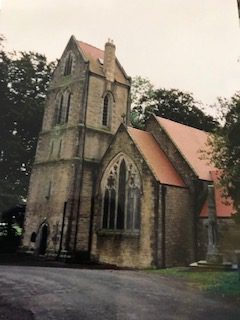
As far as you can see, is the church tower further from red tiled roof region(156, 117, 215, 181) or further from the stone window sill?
red tiled roof region(156, 117, 215, 181)

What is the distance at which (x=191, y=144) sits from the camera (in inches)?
910

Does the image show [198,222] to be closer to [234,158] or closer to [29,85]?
[234,158]

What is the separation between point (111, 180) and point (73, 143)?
4.25 m

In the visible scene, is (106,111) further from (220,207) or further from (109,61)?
(220,207)

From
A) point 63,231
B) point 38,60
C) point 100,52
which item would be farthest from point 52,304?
point 38,60

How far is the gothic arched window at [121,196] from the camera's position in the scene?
2003 cm

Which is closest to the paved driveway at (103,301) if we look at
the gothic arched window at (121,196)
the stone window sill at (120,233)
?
the stone window sill at (120,233)

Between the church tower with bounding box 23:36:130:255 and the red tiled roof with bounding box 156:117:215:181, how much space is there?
505 centimetres

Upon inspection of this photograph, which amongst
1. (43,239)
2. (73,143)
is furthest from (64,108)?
(43,239)

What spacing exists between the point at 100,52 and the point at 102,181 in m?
13.1

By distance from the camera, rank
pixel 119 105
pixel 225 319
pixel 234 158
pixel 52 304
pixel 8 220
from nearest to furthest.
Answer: pixel 225 319, pixel 52 304, pixel 234 158, pixel 119 105, pixel 8 220

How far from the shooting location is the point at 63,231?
22297 mm

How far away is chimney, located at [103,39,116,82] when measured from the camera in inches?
1079

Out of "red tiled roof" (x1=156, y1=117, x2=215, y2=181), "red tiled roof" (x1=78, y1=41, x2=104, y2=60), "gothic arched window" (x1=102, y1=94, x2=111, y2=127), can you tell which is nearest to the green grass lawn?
"red tiled roof" (x1=156, y1=117, x2=215, y2=181)
